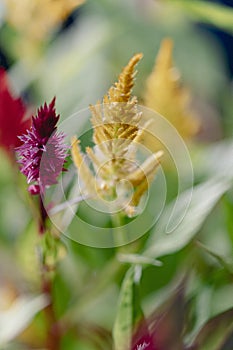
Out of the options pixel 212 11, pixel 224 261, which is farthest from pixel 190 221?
pixel 212 11

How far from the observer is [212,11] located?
0.52 meters

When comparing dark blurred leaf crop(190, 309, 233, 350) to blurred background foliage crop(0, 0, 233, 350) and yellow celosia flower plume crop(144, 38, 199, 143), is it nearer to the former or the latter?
blurred background foliage crop(0, 0, 233, 350)

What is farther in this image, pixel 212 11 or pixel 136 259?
pixel 212 11

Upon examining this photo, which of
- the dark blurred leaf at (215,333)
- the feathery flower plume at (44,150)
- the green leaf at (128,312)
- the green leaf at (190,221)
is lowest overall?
the dark blurred leaf at (215,333)

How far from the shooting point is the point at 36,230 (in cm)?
43

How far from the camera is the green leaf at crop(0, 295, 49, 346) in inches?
16.4

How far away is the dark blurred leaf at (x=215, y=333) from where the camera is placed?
38cm

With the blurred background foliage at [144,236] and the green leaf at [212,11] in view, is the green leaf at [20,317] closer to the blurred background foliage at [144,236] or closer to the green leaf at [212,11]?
the blurred background foliage at [144,236]

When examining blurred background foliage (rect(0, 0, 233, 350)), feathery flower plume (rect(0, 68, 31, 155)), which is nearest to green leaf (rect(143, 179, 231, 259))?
blurred background foliage (rect(0, 0, 233, 350))

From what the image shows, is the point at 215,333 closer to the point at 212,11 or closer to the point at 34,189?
the point at 34,189

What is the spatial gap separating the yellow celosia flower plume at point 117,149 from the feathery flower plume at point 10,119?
55 millimetres

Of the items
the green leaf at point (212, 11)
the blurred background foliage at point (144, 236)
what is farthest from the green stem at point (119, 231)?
the green leaf at point (212, 11)

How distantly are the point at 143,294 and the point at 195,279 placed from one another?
0.15 feet

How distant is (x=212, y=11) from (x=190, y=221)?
0.20m
